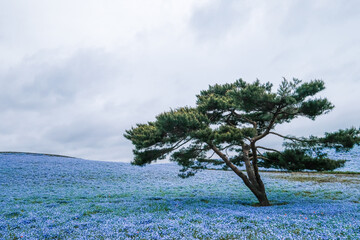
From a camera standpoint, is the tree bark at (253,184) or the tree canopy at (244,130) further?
the tree bark at (253,184)

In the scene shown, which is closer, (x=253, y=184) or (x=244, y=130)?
(x=244, y=130)

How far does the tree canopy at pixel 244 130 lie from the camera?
10.2 m

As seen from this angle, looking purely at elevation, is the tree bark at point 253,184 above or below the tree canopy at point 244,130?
below

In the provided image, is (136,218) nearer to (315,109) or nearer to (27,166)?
(315,109)

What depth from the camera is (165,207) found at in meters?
11.5

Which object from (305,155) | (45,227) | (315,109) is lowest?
(45,227)

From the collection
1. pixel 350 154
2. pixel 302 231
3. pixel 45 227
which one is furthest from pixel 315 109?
pixel 350 154

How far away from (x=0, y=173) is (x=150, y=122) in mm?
20981

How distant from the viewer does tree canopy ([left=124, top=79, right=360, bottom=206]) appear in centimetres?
1020

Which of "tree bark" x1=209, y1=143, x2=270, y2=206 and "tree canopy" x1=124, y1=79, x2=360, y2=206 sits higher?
"tree canopy" x1=124, y1=79, x2=360, y2=206

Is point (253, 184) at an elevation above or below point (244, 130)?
below

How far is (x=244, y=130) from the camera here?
10516 millimetres

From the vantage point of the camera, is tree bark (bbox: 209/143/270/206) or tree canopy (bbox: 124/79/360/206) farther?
tree bark (bbox: 209/143/270/206)

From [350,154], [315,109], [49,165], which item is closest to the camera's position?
[315,109]
